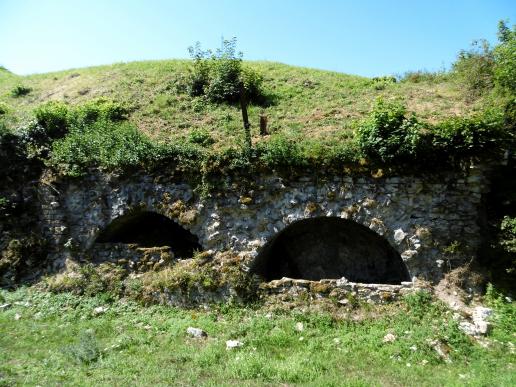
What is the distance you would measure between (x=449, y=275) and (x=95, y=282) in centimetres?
856

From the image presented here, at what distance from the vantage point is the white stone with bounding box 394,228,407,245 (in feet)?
30.6

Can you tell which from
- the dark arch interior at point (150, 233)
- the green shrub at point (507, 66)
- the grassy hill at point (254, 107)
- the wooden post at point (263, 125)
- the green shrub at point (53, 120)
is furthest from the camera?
the green shrub at point (53, 120)

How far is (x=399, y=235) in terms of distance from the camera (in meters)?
9.34

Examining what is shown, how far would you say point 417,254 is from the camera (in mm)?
9148

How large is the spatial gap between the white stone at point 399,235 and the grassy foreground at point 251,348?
49.8 inches

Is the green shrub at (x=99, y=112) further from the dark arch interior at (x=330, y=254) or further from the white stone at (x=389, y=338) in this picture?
the white stone at (x=389, y=338)

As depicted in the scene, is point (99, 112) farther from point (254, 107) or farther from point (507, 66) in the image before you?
point (507, 66)

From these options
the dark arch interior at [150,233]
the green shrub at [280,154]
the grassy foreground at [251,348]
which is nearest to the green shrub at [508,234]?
the grassy foreground at [251,348]

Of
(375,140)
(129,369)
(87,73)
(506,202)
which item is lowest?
(129,369)

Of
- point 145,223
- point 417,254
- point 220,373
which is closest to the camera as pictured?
point 220,373

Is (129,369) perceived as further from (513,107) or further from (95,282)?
(513,107)

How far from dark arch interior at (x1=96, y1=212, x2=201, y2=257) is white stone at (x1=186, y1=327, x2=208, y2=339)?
3286mm

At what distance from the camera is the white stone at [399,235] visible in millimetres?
9312

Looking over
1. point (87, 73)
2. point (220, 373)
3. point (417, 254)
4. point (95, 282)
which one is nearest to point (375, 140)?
point (417, 254)
